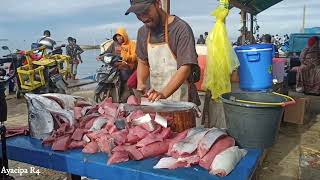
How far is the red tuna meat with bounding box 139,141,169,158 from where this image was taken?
250 cm

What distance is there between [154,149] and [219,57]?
2.35 meters

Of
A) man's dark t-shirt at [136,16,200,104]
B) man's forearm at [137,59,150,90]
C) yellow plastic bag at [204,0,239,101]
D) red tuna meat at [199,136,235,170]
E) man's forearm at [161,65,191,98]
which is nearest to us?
red tuna meat at [199,136,235,170]

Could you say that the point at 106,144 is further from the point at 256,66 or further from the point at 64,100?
the point at 256,66

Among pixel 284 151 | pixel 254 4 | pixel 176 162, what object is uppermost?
pixel 254 4

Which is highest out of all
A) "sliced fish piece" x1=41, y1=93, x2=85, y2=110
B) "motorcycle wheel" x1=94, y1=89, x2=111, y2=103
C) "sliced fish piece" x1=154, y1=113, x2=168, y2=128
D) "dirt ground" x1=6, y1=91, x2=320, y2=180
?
"sliced fish piece" x1=41, y1=93, x2=85, y2=110

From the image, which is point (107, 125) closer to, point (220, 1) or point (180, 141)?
point (180, 141)

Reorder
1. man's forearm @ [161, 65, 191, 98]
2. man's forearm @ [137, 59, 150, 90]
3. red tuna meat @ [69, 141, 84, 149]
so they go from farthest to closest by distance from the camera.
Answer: man's forearm @ [137, 59, 150, 90]
man's forearm @ [161, 65, 191, 98]
red tuna meat @ [69, 141, 84, 149]

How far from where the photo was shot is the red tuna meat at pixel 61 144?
2.68 m

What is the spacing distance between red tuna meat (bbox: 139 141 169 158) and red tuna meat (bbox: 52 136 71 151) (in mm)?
645

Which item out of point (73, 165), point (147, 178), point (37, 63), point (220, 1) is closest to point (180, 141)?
point (147, 178)

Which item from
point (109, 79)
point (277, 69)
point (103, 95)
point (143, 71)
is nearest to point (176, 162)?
point (143, 71)

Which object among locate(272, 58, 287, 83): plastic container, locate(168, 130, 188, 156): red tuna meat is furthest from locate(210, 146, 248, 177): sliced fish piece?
locate(272, 58, 287, 83): plastic container

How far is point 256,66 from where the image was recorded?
4.70 m

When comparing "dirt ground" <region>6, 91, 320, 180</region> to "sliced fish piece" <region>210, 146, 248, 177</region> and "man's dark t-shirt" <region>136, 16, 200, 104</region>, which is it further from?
"sliced fish piece" <region>210, 146, 248, 177</region>
